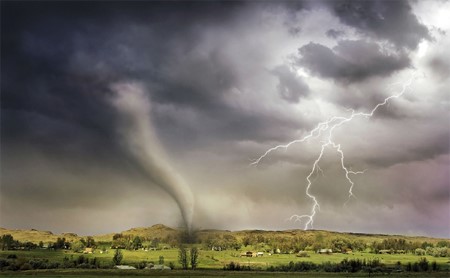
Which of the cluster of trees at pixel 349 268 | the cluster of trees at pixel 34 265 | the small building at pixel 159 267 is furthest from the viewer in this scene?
the small building at pixel 159 267

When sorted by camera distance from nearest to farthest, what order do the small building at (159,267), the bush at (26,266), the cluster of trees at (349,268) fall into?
1. the bush at (26,266)
2. the cluster of trees at (349,268)
3. the small building at (159,267)

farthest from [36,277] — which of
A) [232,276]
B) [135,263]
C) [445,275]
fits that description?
[445,275]

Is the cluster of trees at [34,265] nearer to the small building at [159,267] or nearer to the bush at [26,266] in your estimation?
the bush at [26,266]

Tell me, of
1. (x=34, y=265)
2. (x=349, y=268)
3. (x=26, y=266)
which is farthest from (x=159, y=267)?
(x=349, y=268)

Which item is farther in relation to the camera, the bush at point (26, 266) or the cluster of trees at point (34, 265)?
the cluster of trees at point (34, 265)

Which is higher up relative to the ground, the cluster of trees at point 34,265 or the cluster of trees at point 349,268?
the cluster of trees at point 349,268

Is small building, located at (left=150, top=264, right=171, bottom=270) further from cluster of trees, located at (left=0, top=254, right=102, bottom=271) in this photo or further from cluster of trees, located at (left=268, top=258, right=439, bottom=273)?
cluster of trees, located at (left=268, top=258, right=439, bottom=273)

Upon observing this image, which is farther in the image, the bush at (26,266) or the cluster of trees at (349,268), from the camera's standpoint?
the cluster of trees at (349,268)

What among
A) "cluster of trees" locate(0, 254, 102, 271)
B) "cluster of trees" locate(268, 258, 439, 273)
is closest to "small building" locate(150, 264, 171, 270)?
"cluster of trees" locate(0, 254, 102, 271)

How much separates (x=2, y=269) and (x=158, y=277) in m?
55.4

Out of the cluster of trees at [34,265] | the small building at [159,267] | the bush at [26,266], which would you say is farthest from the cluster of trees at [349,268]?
the bush at [26,266]

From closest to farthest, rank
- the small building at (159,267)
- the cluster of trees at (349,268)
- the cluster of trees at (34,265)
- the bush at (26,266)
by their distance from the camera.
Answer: the bush at (26,266) → the cluster of trees at (34,265) → the cluster of trees at (349,268) → the small building at (159,267)

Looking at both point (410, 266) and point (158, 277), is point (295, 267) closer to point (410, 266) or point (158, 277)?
point (410, 266)

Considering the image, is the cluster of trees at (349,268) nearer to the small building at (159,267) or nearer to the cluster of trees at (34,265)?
the small building at (159,267)
